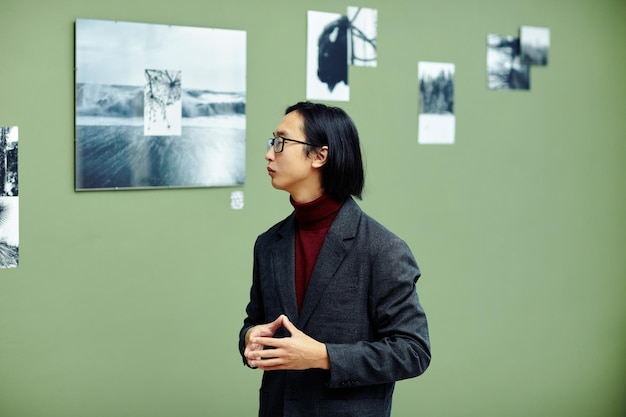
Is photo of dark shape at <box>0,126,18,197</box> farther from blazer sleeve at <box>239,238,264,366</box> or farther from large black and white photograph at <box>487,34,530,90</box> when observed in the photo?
large black and white photograph at <box>487,34,530,90</box>

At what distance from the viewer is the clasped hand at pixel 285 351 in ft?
7.50

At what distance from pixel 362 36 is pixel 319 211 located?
2.15 m

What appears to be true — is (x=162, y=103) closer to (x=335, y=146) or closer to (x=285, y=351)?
(x=335, y=146)

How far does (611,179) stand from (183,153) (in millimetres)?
2713

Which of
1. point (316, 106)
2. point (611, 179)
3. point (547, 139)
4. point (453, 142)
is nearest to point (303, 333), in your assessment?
point (316, 106)

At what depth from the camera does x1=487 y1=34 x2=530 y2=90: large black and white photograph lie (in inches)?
193

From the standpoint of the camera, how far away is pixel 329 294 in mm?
2477

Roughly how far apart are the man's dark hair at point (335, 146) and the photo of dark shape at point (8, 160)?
1.65 meters

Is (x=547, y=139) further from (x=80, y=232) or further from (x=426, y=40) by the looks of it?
(x=80, y=232)

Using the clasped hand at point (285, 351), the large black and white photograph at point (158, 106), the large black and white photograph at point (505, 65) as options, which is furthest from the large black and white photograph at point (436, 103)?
the clasped hand at point (285, 351)

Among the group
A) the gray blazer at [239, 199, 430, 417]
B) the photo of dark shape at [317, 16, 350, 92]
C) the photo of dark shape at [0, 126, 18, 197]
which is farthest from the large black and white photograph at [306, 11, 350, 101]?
the gray blazer at [239, 199, 430, 417]

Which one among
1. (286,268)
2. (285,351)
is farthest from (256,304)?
(285,351)

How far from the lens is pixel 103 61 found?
381cm

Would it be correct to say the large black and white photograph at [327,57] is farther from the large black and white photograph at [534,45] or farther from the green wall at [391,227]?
the large black and white photograph at [534,45]
